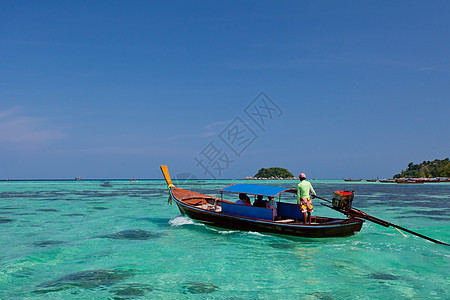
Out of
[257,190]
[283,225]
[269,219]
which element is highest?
[257,190]

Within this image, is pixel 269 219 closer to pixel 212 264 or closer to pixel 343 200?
pixel 343 200

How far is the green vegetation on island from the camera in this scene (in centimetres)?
12588

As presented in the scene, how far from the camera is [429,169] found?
462ft

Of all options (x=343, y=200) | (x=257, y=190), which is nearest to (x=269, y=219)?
A: (x=257, y=190)

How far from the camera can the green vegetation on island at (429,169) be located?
126 m

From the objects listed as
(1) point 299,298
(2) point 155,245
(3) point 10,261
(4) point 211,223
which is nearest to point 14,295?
(3) point 10,261

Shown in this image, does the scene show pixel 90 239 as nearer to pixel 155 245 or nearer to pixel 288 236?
pixel 155 245

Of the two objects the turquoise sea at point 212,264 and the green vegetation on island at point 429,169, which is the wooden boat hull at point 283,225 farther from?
the green vegetation on island at point 429,169

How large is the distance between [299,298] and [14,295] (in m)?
7.16

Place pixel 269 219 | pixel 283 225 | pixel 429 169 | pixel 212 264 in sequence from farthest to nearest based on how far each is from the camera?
pixel 429 169
pixel 269 219
pixel 283 225
pixel 212 264

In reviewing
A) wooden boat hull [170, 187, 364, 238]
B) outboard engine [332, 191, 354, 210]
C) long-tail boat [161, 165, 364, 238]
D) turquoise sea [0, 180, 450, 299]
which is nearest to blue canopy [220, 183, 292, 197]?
long-tail boat [161, 165, 364, 238]

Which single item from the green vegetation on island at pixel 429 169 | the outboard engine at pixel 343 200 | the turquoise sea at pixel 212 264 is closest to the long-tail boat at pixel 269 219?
the outboard engine at pixel 343 200

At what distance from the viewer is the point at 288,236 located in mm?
14422

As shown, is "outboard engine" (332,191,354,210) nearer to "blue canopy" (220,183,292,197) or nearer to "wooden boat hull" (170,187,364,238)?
"wooden boat hull" (170,187,364,238)
